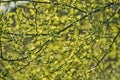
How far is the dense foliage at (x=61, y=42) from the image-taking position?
5980mm

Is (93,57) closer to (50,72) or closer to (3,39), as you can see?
(50,72)

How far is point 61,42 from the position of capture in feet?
22.3

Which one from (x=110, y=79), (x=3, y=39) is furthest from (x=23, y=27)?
(x=110, y=79)

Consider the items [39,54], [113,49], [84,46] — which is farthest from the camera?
[113,49]

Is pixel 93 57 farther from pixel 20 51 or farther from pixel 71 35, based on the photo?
pixel 20 51

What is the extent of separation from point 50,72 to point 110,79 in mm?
1252

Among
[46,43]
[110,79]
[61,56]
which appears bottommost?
[110,79]

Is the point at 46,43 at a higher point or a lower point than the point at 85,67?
higher

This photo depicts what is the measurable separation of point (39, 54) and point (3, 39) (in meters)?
0.97

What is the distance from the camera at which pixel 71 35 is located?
700 cm

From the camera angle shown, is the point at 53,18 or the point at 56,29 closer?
the point at 56,29

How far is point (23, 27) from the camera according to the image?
6371 millimetres

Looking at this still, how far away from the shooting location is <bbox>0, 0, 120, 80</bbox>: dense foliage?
19.6ft

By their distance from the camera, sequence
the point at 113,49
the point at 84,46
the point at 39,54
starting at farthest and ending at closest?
1. the point at 113,49
2. the point at 84,46
3. the point at 39,54
